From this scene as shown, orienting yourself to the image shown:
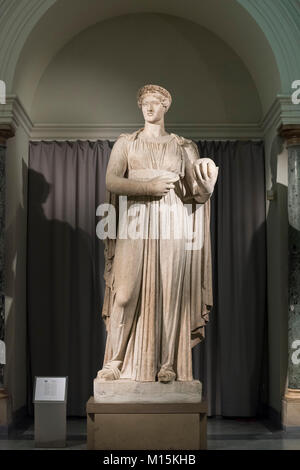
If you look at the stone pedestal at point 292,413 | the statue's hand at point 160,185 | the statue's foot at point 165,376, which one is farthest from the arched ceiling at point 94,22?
the statue's foot at point 165,376

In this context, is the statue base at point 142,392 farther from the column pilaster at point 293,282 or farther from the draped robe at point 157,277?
the column pilaster at point 293,282

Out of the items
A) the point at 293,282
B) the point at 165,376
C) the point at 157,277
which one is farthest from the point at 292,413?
the point at 157,277

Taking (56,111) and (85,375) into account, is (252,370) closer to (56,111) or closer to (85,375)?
(85,375)

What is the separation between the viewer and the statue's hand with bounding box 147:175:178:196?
553 centimetres

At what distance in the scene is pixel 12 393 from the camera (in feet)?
23.2

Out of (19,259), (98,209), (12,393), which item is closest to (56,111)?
(98,209)

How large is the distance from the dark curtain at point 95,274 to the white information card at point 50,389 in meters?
1.72

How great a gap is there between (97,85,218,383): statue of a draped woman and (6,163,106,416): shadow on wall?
2.09 metres

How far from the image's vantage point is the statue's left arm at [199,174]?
5598mm

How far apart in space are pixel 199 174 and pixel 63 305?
9.56 feet

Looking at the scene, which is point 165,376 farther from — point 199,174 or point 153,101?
point 153,101

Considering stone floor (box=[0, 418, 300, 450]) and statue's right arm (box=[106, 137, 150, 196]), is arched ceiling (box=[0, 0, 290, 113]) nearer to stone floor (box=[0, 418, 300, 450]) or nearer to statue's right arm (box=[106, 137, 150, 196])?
statue's right arm (box=[106, 137, 150, 196])

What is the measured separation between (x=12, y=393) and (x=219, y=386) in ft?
7.46
